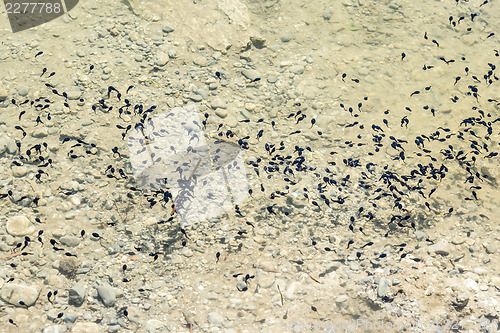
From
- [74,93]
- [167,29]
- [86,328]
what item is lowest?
[86,328]

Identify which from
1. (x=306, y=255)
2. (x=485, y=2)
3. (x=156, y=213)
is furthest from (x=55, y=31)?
(x=485, y=2)

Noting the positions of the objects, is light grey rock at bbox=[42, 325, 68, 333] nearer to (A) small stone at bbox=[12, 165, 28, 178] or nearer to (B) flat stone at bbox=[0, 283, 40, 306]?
(B) flat stone at bbox=[0, 283, 40, 306]

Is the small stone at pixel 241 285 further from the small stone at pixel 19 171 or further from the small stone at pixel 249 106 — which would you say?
the small stone at pixel 19 171

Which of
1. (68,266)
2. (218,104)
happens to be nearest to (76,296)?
(68,266)

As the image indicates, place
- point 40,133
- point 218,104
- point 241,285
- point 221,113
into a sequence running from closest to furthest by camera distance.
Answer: point 241,285 → point 40,133 → point 221,113 → point 218,104

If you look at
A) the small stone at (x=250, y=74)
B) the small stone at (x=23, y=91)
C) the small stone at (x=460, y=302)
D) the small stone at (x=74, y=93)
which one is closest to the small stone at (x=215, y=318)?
the small stone at (x=460, y=302)

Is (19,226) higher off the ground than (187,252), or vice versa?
(19,226)

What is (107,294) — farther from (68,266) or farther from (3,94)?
(3,94)

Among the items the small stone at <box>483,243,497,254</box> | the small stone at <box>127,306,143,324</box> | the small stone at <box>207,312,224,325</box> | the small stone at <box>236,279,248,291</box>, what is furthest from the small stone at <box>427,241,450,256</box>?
the small stone at <box>127,306,143,324</box>
